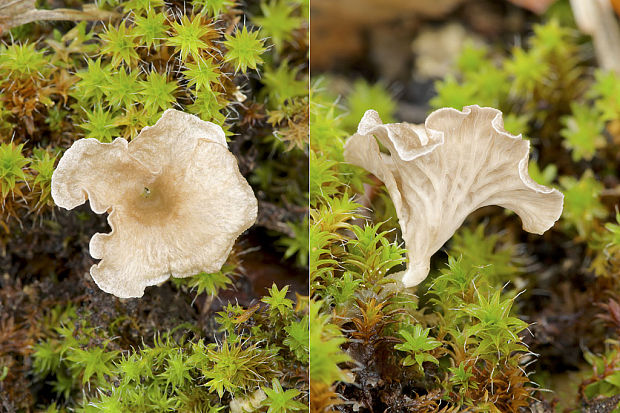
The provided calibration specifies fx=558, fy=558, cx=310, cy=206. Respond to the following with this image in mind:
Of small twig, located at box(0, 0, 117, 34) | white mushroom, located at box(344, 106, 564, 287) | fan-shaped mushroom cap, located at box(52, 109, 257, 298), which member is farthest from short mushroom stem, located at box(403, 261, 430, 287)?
small twig, located at box(0, 0, 117, 34)

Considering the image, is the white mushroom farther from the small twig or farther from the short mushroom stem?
the small twig

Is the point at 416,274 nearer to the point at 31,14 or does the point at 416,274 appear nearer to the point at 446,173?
the point at 446,173

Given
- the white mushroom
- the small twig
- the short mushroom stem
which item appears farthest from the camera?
the small twig

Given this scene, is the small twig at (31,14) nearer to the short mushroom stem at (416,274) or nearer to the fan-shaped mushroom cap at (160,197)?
the fan-shaped mushroom cap at (160,197)

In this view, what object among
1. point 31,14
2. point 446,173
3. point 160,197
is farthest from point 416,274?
point 31,14

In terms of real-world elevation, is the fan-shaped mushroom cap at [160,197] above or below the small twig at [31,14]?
below

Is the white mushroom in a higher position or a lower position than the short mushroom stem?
higher

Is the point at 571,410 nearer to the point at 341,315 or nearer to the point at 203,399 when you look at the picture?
the point at 341,315

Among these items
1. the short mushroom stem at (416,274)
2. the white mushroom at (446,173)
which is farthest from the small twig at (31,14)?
the short mushroom stem at (416,274)
